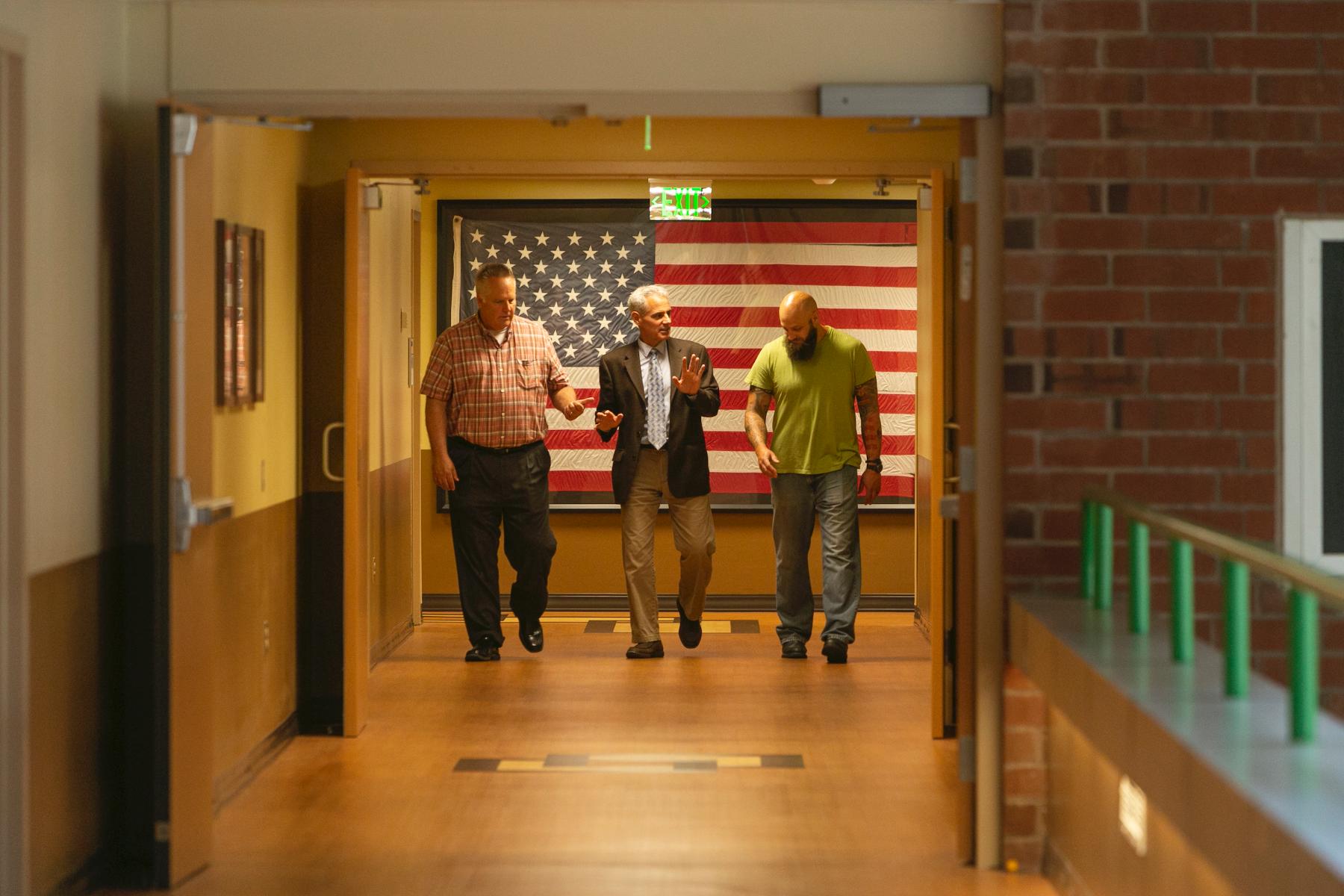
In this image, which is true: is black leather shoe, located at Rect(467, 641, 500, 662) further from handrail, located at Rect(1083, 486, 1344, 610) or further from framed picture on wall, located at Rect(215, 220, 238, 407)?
handrail, located at Rect(1083, 486, 1344, 610)

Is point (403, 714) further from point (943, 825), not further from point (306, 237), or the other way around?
point (943, 825)

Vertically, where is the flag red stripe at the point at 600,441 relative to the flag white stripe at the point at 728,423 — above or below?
below

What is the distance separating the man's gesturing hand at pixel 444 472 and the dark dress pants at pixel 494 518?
124 mm

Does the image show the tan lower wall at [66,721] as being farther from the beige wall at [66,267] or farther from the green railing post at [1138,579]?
the green railing post at [1138,579]

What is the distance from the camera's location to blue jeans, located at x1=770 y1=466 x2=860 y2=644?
6.62 m

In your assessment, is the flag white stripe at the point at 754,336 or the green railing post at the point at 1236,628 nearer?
the green railing post at the point at 1236,628

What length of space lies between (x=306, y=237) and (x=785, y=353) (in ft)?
7.72

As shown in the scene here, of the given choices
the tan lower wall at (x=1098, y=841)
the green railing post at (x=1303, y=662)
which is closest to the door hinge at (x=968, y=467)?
the tan lower wall at (x=1098, y=841)

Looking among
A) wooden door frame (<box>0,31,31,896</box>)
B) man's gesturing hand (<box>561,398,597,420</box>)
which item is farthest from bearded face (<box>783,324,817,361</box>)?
wooden door frame (<box>0,31,31,896</box>)

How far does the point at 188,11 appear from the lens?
3766mm

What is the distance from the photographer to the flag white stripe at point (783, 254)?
26.3ft

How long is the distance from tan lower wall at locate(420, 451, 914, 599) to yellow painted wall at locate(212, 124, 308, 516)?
9.64 feet

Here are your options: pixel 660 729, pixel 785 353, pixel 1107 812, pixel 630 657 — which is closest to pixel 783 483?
pixel 785 353

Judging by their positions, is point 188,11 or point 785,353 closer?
point 188,11
